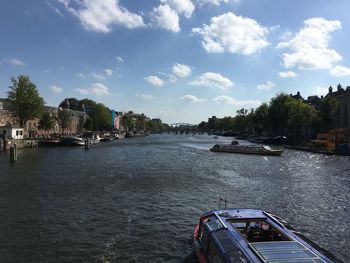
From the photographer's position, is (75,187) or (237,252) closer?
(237,252)

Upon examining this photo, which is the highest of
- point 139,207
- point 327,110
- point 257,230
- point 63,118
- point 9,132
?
point 327,110

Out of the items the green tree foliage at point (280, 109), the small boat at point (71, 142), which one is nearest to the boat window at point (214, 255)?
the small boat at point (71, 142)

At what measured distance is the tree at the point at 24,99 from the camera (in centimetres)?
11794

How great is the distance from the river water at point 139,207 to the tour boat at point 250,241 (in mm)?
3413

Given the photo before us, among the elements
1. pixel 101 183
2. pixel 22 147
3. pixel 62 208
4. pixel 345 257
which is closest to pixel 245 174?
pixel 101 183

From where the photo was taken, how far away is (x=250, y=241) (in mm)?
16109

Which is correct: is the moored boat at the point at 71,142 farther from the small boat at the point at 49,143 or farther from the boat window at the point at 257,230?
the boat window at the point at 257,230

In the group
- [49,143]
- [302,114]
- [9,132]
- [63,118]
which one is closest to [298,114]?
[302,114]

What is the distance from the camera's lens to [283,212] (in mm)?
29406

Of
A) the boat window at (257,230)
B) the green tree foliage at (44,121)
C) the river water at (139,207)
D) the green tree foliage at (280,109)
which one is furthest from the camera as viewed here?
the green tree foliage at (44,121)

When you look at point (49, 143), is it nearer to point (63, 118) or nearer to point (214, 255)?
point (63, 118)

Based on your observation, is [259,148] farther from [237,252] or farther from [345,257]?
[237,252]

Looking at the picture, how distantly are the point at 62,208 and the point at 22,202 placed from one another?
437 centimetres

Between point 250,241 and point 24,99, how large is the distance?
114m
